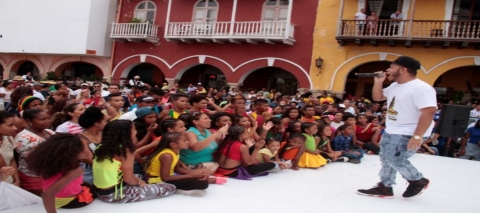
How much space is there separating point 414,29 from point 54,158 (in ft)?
39.6

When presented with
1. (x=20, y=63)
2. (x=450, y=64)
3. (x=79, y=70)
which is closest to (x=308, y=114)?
(x=450, y=64)

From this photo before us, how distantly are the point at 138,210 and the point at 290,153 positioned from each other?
9.20ft

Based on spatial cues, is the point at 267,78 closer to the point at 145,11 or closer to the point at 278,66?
the point at 278,66

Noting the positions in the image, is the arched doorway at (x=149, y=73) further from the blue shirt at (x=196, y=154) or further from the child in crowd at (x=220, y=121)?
the blue shirt at (x=196, y=154)

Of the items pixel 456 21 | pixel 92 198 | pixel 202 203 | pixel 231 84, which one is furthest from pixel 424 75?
pixel 92 198

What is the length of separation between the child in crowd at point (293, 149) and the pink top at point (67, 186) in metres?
3.13

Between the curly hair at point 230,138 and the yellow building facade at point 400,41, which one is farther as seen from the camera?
the yellow building facade at point 400,41

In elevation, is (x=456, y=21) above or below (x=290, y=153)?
above

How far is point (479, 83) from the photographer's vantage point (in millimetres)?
13875

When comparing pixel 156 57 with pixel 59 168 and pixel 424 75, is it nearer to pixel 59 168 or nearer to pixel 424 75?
pixel 424 75

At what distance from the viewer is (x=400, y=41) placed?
12664 millimetres

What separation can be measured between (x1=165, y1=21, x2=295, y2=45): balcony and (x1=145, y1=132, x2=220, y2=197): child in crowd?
34.7 ft

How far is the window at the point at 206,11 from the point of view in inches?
636

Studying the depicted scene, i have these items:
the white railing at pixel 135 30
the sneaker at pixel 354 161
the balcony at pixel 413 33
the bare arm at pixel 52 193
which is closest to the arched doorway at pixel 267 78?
the balcony at pixel 413 33
